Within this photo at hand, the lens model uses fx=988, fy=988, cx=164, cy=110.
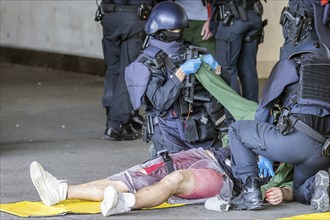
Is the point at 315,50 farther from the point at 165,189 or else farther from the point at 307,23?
the point at 307,23

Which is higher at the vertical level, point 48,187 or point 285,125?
point 285,125

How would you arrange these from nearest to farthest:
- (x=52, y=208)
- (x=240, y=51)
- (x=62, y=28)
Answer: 1. (x=52, y=208)
2. (x=240, y=51)
3. (x=62, y=28)

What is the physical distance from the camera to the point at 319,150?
21.1 ft

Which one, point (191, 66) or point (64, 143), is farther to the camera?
point (64, 143)

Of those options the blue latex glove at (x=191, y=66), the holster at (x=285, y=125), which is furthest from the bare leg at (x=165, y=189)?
the blue latex glove at (x=191, y=66)

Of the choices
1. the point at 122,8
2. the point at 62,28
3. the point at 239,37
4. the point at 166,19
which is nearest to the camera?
the point at 166,19

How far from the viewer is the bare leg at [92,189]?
21.3 feet

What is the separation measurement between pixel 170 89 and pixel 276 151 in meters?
1.09

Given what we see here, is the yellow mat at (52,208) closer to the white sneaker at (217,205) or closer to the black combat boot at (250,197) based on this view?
the white sneaker at (217,205)

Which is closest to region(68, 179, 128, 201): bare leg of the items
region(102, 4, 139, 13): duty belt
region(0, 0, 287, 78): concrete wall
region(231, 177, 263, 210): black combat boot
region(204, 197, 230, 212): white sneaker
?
region(204, 197, 230, 212): white sneaker

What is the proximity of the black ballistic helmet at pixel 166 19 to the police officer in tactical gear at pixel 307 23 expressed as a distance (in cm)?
124

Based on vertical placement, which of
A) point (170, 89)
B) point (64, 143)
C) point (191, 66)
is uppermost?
point (191, 66)

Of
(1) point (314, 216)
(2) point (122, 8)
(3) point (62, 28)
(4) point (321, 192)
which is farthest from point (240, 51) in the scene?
(3) point (62, 28)

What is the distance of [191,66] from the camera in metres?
7.22
